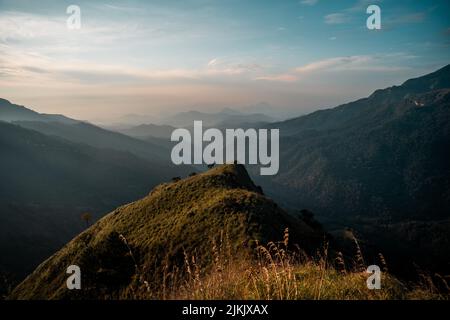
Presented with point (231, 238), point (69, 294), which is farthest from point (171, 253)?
point (69, 294)

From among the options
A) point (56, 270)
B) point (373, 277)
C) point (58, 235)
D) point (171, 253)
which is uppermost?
point (373, 277)

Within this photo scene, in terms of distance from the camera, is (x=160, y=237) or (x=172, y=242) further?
(x=160, y=237)

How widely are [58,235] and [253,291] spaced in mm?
201800

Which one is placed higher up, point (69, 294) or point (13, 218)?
point (69, 294)

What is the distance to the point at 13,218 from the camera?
18888 cm

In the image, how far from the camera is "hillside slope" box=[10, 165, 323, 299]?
3244cm

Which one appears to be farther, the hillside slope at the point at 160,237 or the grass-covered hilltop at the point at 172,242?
the hillside slope at the point at 160,237

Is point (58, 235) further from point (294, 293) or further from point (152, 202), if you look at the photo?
point (294, 293)

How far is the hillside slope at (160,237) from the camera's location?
32.4m

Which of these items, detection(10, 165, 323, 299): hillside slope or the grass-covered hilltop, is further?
detection(10, 165, 323, 299): hillside slope

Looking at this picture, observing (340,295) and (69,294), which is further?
(69,294)

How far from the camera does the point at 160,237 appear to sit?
1535 inches
